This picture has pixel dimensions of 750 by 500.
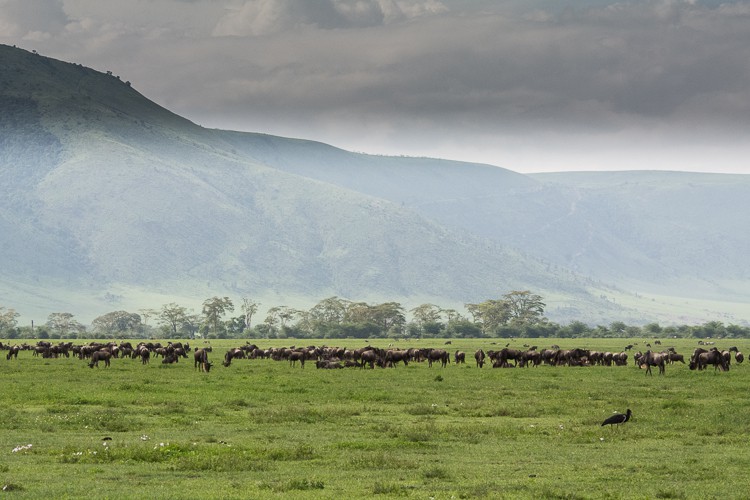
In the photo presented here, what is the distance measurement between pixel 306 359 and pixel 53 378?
30.1 m

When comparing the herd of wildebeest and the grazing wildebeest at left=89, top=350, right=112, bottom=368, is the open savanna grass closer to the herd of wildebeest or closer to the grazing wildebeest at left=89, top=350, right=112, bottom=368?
the herd of wildebeest

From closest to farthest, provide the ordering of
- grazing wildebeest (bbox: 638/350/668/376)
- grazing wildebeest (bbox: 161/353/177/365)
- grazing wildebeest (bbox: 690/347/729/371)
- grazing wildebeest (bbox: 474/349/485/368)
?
grazing wildebeest (bbox: 638/350/668/376), grazing wildebeest (bbox: 690/347/729/371), grazing wildebeest (bbox: 474/349/485/368), grazing wildebeest (bbox: 161/353/177/365)

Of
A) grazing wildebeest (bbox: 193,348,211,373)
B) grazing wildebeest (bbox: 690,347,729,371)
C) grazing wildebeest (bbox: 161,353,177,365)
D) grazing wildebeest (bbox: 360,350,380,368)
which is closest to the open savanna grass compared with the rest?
grazing wildebeest (bbox: 690,347,729,371)

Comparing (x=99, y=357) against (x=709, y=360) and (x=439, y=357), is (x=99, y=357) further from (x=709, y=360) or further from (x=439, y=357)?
(x=709, y=360)

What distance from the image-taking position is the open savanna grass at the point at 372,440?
2298 cm

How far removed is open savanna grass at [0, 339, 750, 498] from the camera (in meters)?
23.0

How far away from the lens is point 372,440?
30.1 meters

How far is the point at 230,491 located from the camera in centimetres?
2214

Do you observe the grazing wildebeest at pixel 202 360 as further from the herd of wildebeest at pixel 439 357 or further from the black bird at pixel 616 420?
the black bird at pixel 616 420

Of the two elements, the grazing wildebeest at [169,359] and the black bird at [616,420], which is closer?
the black bird at [616,420]

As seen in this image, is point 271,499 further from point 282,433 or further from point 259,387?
point 259,387

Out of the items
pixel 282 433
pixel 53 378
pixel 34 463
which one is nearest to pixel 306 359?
pixel 53 378

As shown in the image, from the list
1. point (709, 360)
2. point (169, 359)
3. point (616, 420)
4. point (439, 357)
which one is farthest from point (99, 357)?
point (616, 420)

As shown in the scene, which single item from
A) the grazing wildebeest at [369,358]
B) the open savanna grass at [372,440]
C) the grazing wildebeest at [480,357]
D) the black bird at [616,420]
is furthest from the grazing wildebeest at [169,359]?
the black bird at [616,420]
